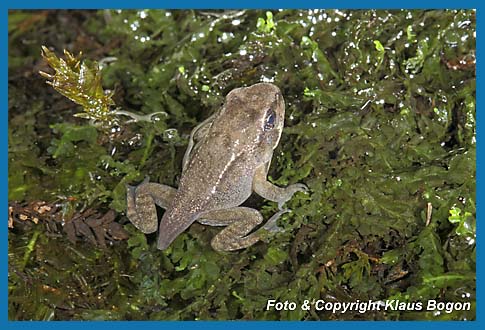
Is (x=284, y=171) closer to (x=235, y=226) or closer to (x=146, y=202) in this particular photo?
(x=235, y=226)

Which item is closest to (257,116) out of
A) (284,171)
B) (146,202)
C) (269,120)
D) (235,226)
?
(269,120)

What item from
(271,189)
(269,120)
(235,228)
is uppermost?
(269,120)

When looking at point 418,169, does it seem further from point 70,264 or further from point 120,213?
point 70,264

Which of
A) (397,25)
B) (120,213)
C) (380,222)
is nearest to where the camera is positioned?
(380,222)

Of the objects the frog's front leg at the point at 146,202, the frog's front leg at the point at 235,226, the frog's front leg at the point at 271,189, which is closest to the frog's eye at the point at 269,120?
the frog's front leg at the point at 271,189

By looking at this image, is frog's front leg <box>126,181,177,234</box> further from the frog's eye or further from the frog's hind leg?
the frog's eye

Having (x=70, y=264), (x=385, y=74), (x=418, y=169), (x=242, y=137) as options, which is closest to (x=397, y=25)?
(x=385, y=74)

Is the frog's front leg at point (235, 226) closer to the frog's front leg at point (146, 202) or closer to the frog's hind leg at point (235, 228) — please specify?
the frog's hind leg at point (235, 228)
